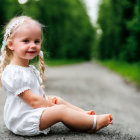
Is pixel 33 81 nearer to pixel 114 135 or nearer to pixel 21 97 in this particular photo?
pixel 21 97

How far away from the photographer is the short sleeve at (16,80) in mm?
2740

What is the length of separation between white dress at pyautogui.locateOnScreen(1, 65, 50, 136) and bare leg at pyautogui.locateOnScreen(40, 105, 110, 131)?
0.23 feet

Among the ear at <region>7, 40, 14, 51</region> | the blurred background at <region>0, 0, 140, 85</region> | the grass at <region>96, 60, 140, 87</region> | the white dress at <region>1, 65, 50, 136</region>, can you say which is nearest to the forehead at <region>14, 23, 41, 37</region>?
the ear at <region>7, 40, 14, 51</region>

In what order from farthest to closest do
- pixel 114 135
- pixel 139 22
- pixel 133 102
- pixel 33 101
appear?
pixel 139 22
pixel 133 102
pixel 114 135
pixel 33 101

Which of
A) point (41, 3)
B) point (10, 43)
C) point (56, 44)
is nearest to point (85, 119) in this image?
point (10, 43)

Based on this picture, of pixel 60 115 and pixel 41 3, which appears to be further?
pixel 41 3

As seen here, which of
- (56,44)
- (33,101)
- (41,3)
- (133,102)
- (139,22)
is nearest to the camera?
(33,101)

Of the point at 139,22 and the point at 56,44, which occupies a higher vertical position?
the point at 139,22

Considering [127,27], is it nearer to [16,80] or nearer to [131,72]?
[131,72]

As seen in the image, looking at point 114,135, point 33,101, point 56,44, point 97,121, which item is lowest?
point 56,44

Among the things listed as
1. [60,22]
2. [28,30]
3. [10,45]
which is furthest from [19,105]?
[60,22]

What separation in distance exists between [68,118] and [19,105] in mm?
506

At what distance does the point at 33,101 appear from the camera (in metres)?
2.77

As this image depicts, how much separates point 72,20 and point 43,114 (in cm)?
3781
